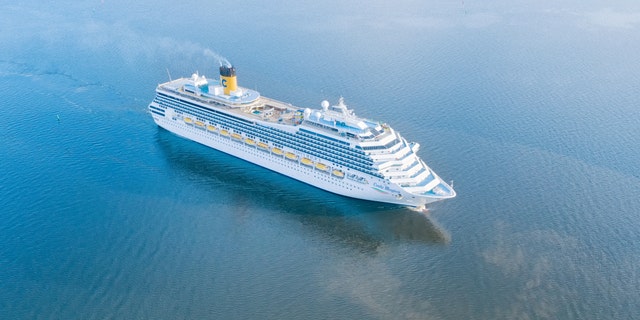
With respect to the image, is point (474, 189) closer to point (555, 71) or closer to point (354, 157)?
point (354, 157)

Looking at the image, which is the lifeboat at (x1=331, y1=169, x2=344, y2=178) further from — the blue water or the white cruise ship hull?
the blue water

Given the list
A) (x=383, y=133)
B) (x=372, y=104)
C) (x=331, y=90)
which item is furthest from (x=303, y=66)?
(x=383, y=133)

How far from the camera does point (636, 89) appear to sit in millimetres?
87312

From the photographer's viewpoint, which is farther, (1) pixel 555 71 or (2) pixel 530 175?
(1) pixel 555 71

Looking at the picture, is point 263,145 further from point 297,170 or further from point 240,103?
point 240,103

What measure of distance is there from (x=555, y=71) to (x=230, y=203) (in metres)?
75.8

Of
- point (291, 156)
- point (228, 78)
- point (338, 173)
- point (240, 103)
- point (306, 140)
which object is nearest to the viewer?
point (338, 173)

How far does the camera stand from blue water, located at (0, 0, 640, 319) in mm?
45969

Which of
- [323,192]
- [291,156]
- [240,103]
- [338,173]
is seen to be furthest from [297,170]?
[240,103]

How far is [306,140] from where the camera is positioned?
62938 mm

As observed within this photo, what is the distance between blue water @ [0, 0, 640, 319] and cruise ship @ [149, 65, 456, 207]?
2271 mm

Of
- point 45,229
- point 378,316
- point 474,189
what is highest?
point 474,189

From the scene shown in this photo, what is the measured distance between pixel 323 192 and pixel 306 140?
756 centimetres

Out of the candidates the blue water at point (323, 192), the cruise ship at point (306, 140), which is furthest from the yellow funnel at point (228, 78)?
the blue water at point (323, 192)
